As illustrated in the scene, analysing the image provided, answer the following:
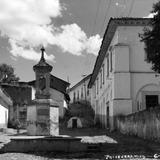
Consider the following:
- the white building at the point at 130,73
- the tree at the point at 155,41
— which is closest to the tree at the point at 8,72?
the white building at the point at 130,73

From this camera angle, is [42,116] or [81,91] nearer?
[42,116]

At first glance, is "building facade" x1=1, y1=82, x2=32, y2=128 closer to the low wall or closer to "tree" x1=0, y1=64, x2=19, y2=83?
the low wall

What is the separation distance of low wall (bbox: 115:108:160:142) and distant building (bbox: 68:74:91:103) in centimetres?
3660

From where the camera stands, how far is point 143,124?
15.7 m

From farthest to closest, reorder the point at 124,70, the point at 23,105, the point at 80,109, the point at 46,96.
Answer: the point at 80,109, the point at 23,105, the point at 124,70, the point at 46,96

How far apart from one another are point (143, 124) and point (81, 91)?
162 ft

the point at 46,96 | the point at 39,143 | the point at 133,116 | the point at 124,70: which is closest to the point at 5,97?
the point at 124,70

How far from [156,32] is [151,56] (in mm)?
1038

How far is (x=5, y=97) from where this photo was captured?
29.2 meters

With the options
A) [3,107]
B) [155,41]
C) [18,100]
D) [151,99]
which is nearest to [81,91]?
[18,100]

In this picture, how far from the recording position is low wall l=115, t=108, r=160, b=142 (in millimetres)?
13661

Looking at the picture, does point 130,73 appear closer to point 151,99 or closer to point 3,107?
point 151,99

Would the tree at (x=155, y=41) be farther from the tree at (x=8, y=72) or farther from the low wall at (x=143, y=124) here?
the tree at (x=8, y=72)

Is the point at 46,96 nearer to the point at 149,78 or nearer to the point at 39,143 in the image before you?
the point at 39,143
